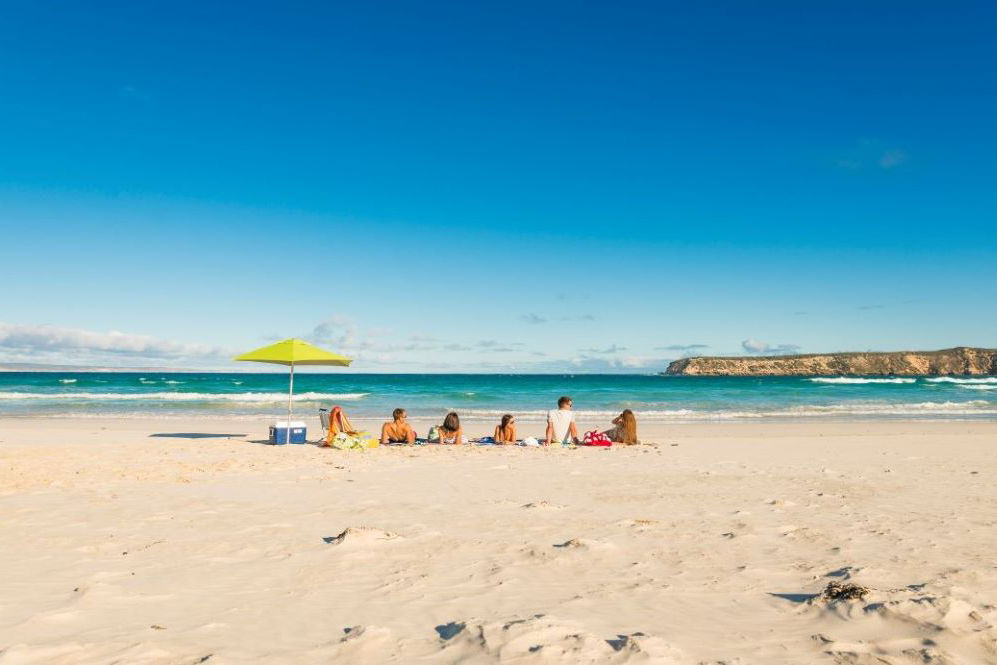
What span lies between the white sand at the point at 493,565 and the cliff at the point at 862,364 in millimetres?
111908

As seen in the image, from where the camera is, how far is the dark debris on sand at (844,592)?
163 inches

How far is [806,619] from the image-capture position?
3.89 m

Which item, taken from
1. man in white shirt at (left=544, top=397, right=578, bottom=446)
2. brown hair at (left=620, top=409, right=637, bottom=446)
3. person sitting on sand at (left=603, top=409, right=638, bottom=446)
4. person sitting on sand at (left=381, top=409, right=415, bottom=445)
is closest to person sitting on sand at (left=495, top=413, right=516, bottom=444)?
man in white shirt at (left=544, top=397, right=578, bottom=446)

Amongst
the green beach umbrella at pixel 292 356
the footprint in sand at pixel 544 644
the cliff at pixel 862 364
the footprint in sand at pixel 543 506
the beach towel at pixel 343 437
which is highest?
the cliff at pixel 862 364

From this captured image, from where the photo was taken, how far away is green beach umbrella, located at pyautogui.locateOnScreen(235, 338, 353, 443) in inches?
585

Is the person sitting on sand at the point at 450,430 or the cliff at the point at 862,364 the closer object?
the person sitting on sand at the point at 450,430

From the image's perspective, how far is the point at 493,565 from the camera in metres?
5.07

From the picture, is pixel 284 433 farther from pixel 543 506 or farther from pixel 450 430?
pixel 543 506

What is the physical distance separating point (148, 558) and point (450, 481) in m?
4.77

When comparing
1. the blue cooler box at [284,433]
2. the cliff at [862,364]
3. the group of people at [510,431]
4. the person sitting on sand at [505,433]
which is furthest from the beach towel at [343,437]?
the cliff at [862,364]

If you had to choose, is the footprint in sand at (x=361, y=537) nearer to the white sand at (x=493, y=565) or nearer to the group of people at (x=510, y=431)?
the white sand at (x=493, y=565)

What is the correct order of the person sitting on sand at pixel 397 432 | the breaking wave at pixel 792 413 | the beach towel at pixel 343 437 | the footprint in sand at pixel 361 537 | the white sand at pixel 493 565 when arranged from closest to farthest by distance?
the white sand at pixel 493 565, the footprint in sand at pixel 361 537, the beach towel at pixel 343 437, the person sitting on sand at pixel 397 432, the breaking wave at pixel 792 413

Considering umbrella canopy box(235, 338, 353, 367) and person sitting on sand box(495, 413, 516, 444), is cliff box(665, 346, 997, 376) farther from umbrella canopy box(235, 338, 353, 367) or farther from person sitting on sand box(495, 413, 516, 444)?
umbrella canopy box(235, 338, 353, 367)

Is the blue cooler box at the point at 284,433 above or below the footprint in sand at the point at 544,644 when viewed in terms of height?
above
